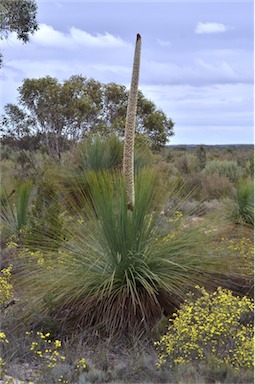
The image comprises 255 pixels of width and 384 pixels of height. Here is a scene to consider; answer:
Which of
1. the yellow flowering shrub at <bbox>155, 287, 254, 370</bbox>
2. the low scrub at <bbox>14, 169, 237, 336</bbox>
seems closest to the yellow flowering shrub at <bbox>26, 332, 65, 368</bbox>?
the low scrub at <bbox>14, 169, 237, 336</bbox>

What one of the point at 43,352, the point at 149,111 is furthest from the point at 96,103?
the point at 43,352

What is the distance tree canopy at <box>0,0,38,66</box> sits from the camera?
47.6ft

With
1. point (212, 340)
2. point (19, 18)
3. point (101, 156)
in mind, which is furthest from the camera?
point (19, 18)

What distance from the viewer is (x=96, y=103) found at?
20.8 m

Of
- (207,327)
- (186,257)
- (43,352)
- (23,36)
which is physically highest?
(23,36)

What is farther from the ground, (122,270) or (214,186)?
(214,186)

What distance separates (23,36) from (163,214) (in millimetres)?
10762

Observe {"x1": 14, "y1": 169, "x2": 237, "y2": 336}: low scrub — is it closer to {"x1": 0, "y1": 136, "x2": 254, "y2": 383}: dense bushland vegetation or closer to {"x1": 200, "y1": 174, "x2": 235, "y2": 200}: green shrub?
{"x1": 0, "y1": 136, "x2": 254, "y2": 383}: dense bushland vegetation

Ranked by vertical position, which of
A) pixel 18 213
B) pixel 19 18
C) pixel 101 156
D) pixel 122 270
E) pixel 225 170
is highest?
pixel 19 18

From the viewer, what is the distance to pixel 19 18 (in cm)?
1499

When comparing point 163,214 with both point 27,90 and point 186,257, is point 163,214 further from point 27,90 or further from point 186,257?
point 27,90

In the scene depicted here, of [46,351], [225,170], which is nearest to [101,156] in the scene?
[46,351]

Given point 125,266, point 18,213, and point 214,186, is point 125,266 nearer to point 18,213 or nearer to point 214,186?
point 18,213

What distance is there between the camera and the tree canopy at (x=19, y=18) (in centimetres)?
1452
